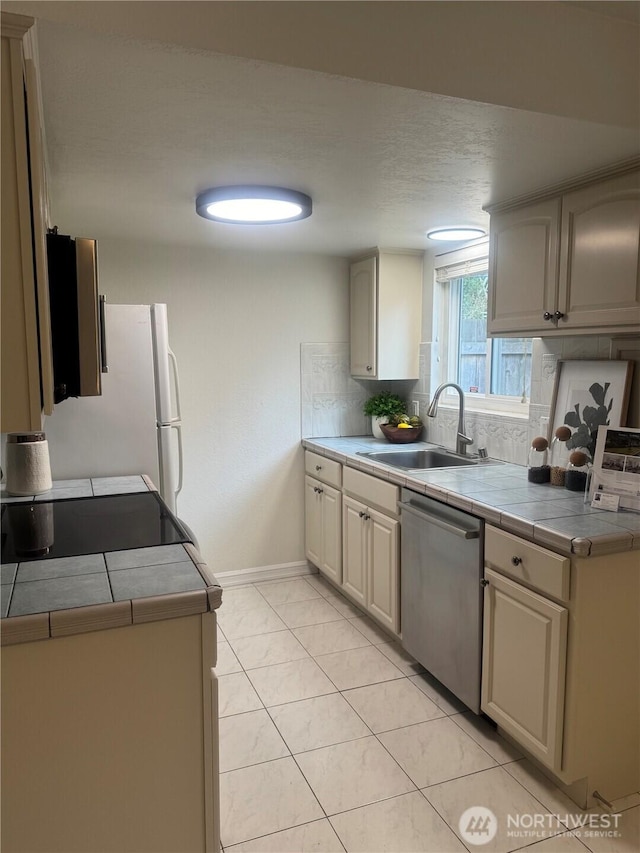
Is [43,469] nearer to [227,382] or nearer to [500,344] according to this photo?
[227,382]

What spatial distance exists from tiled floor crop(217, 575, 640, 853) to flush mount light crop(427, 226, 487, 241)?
83.3 inches

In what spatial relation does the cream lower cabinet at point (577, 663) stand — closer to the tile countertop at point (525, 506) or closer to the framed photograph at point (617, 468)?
the tile countertop at point (525, 506)

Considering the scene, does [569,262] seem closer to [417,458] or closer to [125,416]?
[417,458]

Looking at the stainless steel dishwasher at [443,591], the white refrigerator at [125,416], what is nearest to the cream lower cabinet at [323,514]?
the stainless steel dishwasher at [443,591]

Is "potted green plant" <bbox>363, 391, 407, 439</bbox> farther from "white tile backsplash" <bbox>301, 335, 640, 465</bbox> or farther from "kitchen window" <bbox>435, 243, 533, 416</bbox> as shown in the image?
A: "kitchen window" <bbox>435, 243, 533, 416</bbox>

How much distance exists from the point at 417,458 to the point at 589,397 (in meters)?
1.20

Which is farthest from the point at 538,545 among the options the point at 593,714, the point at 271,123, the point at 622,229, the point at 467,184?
the point at 271,123

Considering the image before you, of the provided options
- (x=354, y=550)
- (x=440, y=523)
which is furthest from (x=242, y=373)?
(x=440, y=523)

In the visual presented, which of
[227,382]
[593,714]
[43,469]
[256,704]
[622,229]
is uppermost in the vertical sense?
[622,229]

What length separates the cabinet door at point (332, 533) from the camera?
3521 millimetres

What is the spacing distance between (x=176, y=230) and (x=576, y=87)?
80.1 inches

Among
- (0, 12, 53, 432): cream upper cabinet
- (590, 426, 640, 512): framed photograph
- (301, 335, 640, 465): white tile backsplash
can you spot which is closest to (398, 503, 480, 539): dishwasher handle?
(590, 426, 640, 512): framed photograph

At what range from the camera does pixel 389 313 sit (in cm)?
373

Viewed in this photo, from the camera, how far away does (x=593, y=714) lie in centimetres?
194
